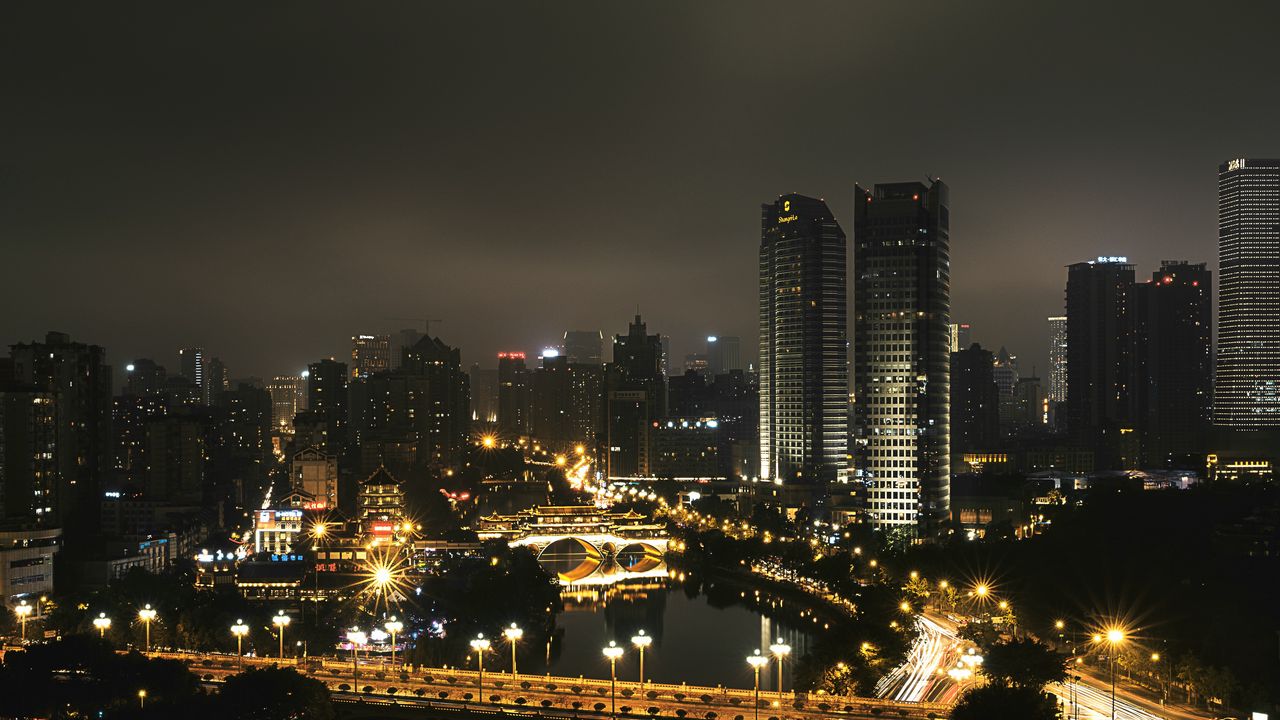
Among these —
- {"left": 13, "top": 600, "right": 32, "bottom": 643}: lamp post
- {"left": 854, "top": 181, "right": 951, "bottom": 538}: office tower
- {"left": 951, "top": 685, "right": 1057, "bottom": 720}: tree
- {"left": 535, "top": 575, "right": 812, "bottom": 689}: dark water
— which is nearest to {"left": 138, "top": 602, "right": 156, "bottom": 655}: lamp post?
Result: {"left": 13, "top": 600, "right": 32, "bottom": 643}: lamp post

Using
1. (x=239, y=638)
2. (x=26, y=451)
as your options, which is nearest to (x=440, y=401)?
(x=26, y=451)

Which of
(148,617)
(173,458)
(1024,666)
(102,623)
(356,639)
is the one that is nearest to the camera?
(1024,666)

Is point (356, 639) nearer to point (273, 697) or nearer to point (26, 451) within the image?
point (273, 697)

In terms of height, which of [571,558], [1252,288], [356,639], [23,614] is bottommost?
[571,558]

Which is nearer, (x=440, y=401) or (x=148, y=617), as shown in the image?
(x=148, y=617)

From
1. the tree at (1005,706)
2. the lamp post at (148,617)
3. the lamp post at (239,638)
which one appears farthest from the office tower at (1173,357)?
the lamp post at (148,617)

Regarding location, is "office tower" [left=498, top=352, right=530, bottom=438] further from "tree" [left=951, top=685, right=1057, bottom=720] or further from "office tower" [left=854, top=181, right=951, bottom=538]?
"tree" [left=951, top=685, right=1057, bottom=720]

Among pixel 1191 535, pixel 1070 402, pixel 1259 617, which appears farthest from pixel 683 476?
pixel 1259 617
